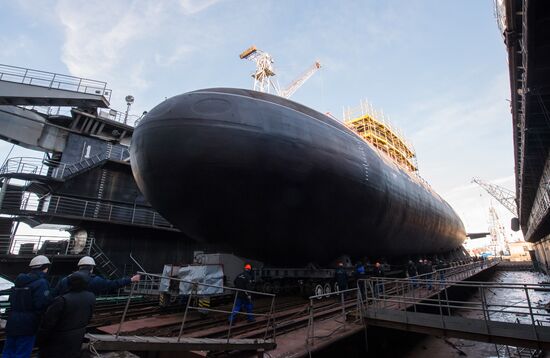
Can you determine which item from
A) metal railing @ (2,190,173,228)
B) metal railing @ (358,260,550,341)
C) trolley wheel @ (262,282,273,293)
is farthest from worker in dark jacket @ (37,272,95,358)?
metal railing @ (2,190,173,228)

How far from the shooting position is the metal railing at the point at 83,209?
618 inches

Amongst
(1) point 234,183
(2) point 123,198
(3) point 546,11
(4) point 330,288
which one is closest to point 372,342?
(4) point 330,288

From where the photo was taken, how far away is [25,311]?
3850 mm

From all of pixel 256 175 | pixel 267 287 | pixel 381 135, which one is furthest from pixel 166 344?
pixel 381 135

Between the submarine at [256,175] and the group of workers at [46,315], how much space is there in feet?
13.4

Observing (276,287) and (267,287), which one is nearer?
(267,287)

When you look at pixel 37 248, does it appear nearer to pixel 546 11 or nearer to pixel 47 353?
pixel 47 353

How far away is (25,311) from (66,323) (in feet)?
2.82

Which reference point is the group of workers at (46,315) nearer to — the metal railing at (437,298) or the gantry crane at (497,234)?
the metal railing at (437,298)

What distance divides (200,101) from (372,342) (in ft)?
26.1

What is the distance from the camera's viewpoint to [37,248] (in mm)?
15312

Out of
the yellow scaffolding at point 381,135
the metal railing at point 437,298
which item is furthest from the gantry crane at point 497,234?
the metal railing at point 437,298

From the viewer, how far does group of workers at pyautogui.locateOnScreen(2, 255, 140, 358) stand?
3383 millimetres

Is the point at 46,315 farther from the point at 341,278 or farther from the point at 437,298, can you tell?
the point at 437,298
